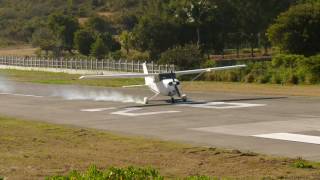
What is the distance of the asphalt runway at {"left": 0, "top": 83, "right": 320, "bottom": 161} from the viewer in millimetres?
22750

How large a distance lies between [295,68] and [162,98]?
51.3 ft

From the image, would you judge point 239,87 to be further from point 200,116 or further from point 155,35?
point 155,35

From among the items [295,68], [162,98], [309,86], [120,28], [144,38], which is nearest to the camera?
[162,98]

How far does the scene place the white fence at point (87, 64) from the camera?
66.5 meters

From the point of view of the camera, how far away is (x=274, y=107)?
114 feet

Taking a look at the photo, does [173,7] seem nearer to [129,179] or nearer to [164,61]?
[164,61]

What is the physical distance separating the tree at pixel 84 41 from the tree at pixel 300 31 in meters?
35.3

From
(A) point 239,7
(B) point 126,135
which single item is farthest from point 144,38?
(B) point 126,135

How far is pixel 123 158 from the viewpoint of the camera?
19.4 m

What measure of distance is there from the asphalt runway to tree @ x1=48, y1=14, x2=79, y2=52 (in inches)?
2320

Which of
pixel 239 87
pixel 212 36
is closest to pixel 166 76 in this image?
pixel 239 87

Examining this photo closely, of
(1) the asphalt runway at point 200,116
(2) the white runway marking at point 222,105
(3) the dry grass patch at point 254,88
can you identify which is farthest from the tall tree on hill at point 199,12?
(2) the white runway marking at point 222,105

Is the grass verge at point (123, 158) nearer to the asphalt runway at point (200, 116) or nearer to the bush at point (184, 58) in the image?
the asphalt runway at point (200, 116)

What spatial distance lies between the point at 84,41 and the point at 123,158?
81157 millimetres
